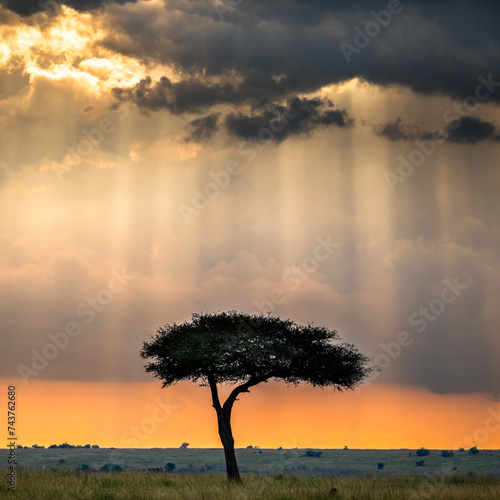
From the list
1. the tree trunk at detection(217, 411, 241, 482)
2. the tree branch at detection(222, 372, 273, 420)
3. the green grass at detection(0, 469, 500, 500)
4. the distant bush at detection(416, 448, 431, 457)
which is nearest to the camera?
the green grass at detection(0, 469, 500, 500)

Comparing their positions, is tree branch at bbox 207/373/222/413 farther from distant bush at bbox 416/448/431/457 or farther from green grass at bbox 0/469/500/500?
distant bush at bbox 416/448/431/457

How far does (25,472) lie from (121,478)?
541 centimetres

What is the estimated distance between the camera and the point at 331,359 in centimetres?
4216

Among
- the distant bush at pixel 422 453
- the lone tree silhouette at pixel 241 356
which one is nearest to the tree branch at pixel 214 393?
the lone tree silhouette at pixel 241 356

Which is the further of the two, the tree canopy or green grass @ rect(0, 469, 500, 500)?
the tree canopy

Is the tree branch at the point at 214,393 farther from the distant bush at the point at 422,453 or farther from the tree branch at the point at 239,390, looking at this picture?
the distant bush at the point at 422,453

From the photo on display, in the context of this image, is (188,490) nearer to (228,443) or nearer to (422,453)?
(228,443)

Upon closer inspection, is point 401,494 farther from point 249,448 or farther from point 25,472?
point 249,448

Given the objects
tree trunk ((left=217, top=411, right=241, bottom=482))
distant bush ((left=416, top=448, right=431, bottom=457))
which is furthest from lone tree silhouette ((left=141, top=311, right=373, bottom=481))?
distant bush ((left=416, top=448, right=431, bottom=457))

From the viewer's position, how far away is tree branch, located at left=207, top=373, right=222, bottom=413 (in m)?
40.1

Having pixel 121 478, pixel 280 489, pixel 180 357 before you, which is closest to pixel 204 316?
pixel 180 357

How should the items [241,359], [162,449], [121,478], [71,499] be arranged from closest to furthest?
1. [71,499]
2. [121,478]
3. [241,359]
4. [162,449]

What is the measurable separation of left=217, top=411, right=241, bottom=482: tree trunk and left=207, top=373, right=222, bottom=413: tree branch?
354 millimetres

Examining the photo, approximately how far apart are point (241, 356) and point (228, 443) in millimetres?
4997
